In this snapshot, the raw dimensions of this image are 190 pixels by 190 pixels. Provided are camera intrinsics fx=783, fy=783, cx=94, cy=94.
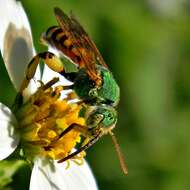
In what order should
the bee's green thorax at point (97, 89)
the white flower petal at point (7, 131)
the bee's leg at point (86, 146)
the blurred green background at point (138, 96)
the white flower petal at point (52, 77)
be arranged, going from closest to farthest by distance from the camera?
the white flower petal at point (7, 131)
the bee's leg at point (86, 146)
the bee's green thorax at point (97, 89)
the white flower petal at point (52, 77)
the blurred green background at point (138, 96)

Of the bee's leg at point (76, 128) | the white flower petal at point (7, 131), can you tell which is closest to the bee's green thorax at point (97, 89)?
the bee's leg at point (76, 128)

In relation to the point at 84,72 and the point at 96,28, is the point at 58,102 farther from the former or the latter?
the point at 96,28

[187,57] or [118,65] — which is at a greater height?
[118,65]

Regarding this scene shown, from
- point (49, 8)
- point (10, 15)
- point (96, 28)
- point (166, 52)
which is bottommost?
point (166, 52)

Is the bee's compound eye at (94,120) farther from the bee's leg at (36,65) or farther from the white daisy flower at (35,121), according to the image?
the bee's leg at (36,65)

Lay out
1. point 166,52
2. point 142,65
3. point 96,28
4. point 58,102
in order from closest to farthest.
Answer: point 58,102 → point 96,28 → point 142,65 → point 166,52

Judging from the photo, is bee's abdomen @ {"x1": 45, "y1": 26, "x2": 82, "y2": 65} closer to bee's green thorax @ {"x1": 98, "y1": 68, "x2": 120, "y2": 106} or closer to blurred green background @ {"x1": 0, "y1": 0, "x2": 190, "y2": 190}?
bee's green thorax @ {"x1": 98, "y1": 68, "x2": 120, "y2": 106}

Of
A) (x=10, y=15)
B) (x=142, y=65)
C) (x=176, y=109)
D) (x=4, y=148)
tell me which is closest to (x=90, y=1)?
(x=142, y=65)
